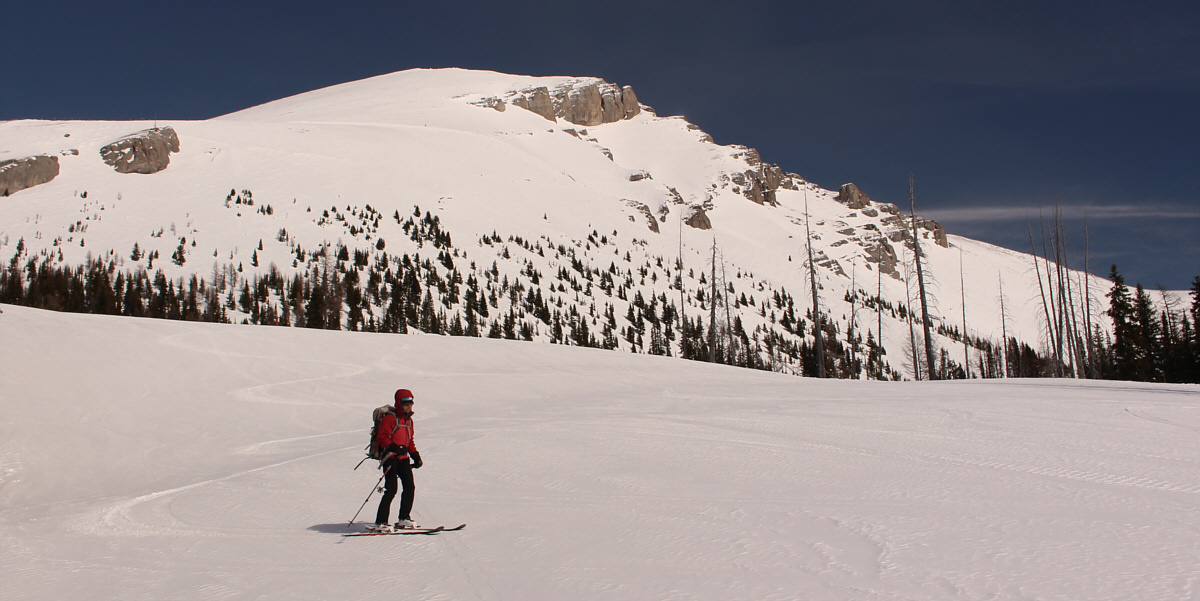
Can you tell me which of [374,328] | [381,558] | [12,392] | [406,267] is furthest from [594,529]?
[406,267]

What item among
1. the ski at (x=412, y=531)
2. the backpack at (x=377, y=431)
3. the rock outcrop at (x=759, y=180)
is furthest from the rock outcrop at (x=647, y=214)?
the ski at (x=412, y=531)

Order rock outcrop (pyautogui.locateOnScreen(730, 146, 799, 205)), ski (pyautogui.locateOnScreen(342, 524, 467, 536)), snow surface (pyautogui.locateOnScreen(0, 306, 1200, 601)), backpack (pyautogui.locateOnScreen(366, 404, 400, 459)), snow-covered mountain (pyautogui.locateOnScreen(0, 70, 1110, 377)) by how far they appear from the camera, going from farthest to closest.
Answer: rock outcrop (pyautogui.locateOnScreen(730, 146, 799, 205)) < snow-covered mountain (pyautogui.locateOnScreen(0, 70, 1110, 377)) < backpack (pyautogui.locateOnScreen(366, 404, 400, 459)) < ski (pyautogui.locateOnScreen(342, 524, 467, 536)) < snow surface (pyautogui.locateOnScreen(0, 306, 1200, 601))

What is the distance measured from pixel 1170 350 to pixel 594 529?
54.1 meters

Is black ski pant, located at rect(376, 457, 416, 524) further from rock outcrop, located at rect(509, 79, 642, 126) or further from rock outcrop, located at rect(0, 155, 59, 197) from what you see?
rock outcrop, located at rect(509, 79, 642, 126)

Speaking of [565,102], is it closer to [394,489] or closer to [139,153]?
[139,153]

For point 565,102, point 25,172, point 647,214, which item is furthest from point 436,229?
point 565,102

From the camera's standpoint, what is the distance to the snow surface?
4.50 metres

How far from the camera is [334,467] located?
10.2 m

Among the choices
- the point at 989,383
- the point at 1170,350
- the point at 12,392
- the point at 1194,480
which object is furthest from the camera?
the point at 1170,350

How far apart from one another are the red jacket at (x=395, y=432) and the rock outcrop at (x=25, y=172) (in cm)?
5566

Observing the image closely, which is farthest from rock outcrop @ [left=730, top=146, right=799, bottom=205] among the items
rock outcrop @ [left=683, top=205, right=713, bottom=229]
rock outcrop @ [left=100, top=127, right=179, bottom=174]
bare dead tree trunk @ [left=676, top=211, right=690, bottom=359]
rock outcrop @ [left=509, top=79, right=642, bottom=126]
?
rock outcrop @ [left=100, top=127, right=179, bottom=174]

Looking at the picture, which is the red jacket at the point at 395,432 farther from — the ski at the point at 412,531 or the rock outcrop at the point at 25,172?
the rock outcrop at the point at 25,172

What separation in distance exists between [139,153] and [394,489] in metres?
63.7

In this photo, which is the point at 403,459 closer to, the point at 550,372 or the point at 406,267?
the point at 550,372
